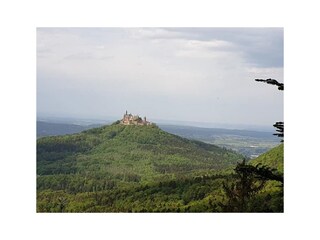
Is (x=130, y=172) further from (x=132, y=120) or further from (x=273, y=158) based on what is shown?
(x=273, y=158)

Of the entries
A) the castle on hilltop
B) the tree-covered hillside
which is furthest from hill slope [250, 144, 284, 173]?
the castle on hilltop

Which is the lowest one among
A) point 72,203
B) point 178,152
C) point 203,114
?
point 72,203

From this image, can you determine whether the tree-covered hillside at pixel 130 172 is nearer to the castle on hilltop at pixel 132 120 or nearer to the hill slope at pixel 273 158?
the castle on hilltop at pixel 132 120

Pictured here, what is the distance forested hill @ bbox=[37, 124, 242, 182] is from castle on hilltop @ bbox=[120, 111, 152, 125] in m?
0.06

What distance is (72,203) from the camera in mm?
7383

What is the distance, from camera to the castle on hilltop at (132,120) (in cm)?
759

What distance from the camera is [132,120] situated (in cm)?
767

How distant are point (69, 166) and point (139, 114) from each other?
107 cm

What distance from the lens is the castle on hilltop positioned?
7.59 meters

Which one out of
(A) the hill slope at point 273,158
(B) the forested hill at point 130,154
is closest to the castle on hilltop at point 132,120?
(B) the forested hill at point 130,154

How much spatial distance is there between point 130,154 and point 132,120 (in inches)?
17.4

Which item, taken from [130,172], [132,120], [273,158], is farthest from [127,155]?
[273,158]
